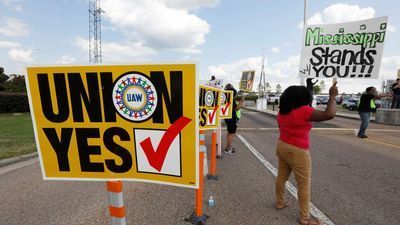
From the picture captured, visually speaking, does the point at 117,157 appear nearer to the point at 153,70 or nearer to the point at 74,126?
the point at 74,126

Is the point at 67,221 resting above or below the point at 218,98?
below

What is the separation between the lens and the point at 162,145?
205 cm

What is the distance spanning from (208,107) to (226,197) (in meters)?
1.54

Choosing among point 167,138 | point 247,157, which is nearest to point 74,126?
point 167,138

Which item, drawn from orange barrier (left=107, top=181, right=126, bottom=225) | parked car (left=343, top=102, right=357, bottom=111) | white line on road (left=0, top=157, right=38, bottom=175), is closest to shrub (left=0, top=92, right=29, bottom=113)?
white line on road (left=0, top=157, right=38, bottom=175)

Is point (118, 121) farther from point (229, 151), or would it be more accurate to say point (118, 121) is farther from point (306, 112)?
point (229, 151)

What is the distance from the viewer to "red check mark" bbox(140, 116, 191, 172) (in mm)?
1976

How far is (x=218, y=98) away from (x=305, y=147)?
205 centimetres

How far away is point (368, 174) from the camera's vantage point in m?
5.51

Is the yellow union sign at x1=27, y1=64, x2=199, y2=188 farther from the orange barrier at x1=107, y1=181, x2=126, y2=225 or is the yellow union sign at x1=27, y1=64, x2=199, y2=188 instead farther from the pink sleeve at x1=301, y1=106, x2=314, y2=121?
the pink sleeve at x1=301, y1=106, x2=314, y2=121

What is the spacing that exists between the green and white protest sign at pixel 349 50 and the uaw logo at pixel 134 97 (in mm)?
3639

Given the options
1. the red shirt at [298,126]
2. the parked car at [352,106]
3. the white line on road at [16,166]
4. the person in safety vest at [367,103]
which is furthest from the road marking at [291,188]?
the parked car at [352,106]

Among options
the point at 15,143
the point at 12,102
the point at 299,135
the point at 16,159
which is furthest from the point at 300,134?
the point at 12,102

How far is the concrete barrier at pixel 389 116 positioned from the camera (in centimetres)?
1581
